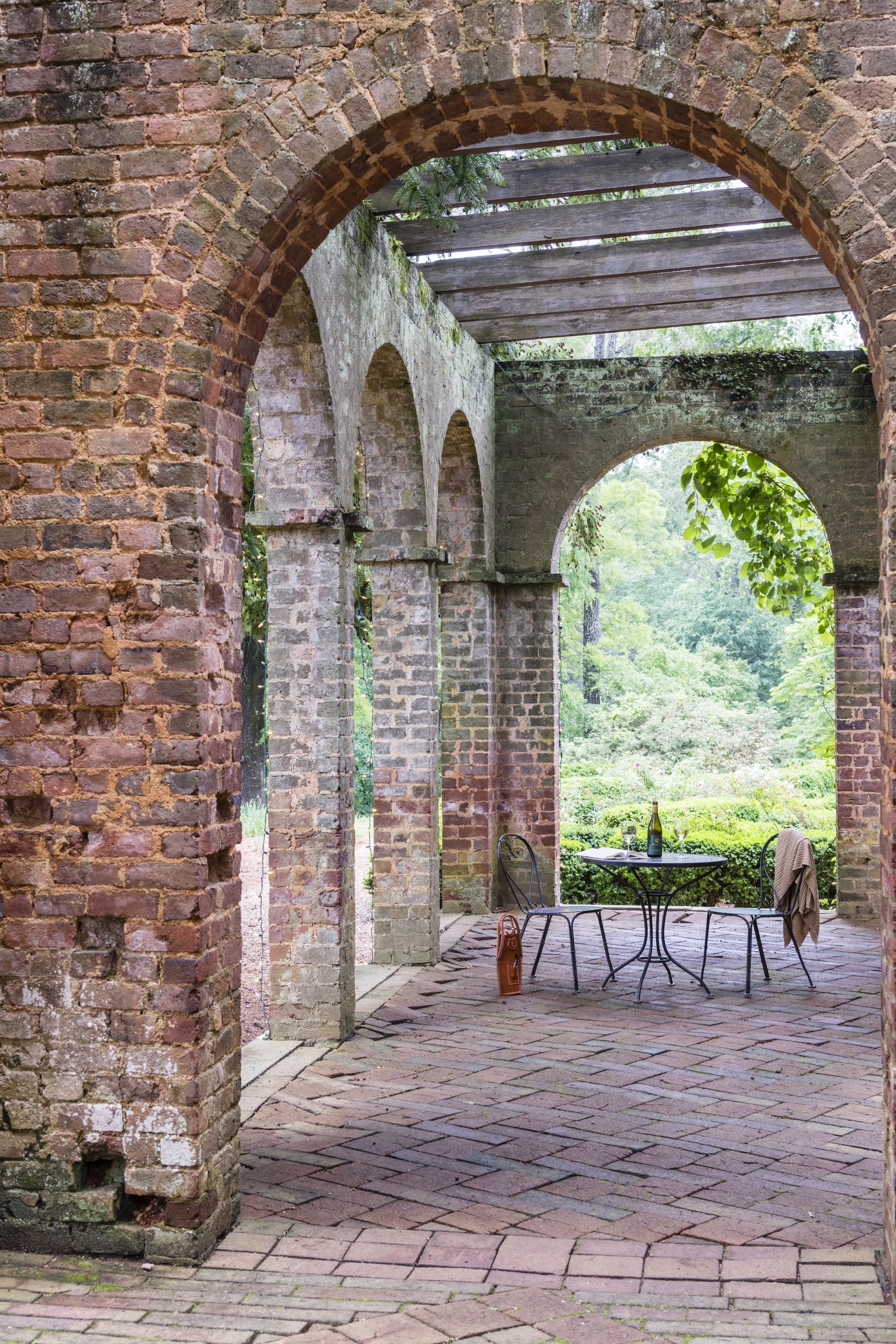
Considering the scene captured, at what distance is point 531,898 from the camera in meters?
11.3

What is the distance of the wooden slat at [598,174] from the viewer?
7.36m

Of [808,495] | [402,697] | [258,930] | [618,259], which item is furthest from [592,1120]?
[808,495]

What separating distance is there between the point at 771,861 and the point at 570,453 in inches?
157

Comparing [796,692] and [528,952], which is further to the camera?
[796,692]

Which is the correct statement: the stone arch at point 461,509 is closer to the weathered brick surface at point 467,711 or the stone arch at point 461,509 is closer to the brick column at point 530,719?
the weathered brick surface at point 467,711

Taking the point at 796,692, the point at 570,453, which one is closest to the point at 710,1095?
the point at 570,453

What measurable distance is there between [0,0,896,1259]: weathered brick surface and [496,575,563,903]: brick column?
24.6ft

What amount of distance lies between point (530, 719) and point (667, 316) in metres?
3.62

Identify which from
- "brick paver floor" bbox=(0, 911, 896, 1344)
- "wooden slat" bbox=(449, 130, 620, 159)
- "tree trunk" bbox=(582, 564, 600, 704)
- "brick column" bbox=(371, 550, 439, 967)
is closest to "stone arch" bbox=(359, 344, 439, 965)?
"brick column" bbox=(371, 550, 439, 967)

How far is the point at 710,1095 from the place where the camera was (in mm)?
5590

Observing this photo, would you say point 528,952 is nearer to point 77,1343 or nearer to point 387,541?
point 387,541

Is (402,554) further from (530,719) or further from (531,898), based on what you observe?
(531,898)

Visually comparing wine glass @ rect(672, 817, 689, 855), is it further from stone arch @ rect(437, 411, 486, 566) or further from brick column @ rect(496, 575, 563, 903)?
stone arch @ rect(437, 411, 486, 566)

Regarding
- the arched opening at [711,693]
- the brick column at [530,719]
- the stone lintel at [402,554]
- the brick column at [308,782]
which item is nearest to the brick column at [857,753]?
the arched opening at [711,693]
